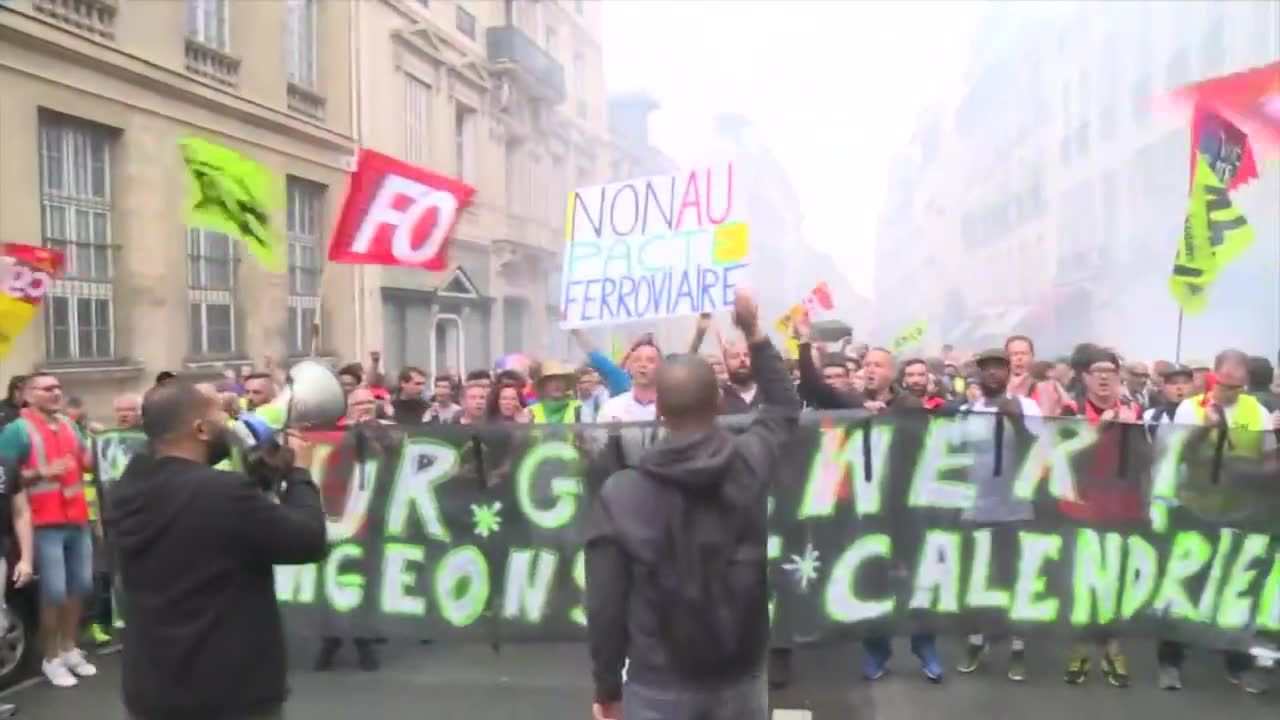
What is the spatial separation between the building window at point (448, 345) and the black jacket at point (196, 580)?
16.3 metres

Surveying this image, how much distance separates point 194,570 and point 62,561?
3.42 meters

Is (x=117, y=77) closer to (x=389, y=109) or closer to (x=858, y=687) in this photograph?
(x=389, y=109)

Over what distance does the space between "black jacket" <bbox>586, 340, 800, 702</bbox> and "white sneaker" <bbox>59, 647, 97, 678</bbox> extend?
393cm

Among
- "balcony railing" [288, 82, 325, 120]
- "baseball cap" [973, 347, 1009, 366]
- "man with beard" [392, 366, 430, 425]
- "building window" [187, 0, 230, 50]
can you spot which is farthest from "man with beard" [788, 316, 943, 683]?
"balcony railing" [288, 82, 325, 120]

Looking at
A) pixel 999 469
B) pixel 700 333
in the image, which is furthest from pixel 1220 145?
pixel 700 333

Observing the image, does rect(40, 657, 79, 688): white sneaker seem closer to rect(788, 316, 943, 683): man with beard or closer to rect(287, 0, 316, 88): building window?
rect(788, 316, 943, 683): man with beard

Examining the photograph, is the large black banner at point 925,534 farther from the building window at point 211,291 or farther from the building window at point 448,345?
the building window at point 448,345

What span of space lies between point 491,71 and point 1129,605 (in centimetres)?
1771

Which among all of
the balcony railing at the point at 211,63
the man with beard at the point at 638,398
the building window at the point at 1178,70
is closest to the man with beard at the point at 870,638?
the man with beard at the point at 638,398

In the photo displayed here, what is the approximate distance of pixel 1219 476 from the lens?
5.05m

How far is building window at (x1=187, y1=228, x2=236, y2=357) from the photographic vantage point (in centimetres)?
1265

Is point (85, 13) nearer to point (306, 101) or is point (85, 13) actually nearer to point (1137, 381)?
point (306, 101)

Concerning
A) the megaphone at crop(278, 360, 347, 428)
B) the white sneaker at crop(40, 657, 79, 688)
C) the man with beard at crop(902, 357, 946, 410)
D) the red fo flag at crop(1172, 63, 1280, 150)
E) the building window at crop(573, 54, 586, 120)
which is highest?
the building window at crop(573, 54, 586, 120)

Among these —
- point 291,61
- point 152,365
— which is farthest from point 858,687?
point 291,61
